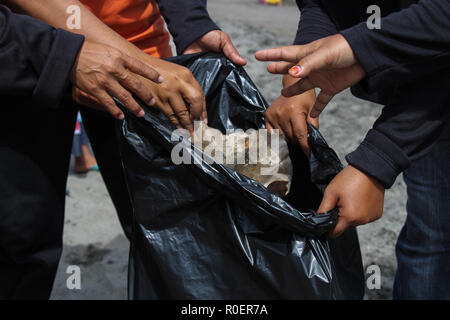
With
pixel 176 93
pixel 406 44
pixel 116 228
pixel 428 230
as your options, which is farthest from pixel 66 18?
pixel 116 228

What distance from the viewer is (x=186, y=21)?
1.42 metres

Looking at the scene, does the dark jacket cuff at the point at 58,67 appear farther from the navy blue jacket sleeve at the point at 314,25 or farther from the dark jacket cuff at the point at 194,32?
the navy blue jacket sleeve at the point at 314,25

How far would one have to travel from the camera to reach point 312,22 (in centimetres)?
135

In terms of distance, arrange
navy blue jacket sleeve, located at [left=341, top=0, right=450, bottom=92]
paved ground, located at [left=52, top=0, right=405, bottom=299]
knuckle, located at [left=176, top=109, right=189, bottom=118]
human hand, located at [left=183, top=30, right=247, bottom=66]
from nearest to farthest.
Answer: navy blue jacket sleeve, located at [left=341, top=0, right=450, bottom=92]
knuckle, located at [left=176, top=109, right=189, bottom=118]
human hand, located at [left=183, top=30, right=247, bottom=66]
paved ground, located at [left=52, top=0, right=405, bottom=299]

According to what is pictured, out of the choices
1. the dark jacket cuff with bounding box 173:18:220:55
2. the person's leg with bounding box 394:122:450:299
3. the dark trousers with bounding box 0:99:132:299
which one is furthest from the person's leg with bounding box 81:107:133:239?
the person's leg with bounding box 394:122:450:299

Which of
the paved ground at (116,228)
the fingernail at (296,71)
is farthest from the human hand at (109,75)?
the paved ground at (116,228)

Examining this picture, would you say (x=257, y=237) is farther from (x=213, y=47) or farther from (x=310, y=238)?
(x=213, y=47)

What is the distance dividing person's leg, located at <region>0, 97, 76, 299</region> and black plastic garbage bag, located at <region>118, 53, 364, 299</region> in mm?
253

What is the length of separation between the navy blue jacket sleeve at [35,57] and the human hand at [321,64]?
44 centimetres

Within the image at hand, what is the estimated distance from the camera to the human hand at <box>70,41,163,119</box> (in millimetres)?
1017

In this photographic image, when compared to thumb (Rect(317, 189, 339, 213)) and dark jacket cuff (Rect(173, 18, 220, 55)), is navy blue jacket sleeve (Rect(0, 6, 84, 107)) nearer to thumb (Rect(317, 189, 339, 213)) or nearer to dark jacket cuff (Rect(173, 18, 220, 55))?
dark jacket cuff (Rect(173, 18, 220, 55))

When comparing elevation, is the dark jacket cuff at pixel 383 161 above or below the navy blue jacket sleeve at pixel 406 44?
below

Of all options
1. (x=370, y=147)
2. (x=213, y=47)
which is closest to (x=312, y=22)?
(x=213, y=47)

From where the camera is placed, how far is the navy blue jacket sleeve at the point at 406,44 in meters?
0.97
